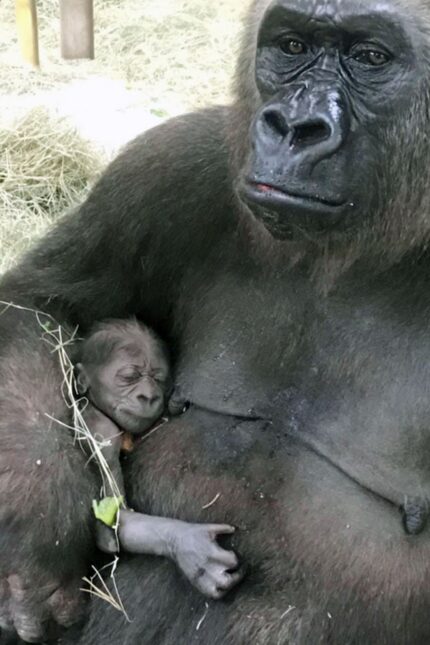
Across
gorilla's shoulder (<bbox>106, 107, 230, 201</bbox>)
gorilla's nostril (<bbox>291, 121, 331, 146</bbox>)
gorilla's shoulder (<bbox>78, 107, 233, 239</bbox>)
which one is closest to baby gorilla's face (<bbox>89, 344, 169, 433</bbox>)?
gorilla's shoulder (<bbox>78, 107, 233, 239</bbox>)

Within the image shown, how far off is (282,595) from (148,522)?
1.49 feet

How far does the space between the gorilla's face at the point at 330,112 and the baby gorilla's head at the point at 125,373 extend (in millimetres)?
866

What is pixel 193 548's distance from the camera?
10.1ft

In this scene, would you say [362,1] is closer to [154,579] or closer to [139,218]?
[139,218]

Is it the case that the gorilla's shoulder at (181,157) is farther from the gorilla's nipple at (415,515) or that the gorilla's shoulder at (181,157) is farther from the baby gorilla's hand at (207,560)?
the gorilla's nipple at (415,515)

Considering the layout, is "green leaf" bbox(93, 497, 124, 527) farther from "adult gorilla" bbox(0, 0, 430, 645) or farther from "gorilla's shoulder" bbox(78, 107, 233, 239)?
"gorilla's shoulder" bbox(78, 107, 233, 239)

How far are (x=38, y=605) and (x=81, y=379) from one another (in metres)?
0.74

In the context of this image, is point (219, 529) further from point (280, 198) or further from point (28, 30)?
point (28, 30)

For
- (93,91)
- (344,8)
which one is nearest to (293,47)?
A: (344,8)

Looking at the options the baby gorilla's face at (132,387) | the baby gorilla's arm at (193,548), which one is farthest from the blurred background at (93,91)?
the baby gorilla's arm at (193,548)

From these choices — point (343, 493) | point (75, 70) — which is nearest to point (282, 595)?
point (343, 493)

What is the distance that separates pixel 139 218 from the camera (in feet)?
11.3

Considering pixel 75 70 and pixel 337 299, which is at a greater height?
pixel 337 299

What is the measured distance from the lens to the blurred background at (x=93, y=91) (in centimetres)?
626
